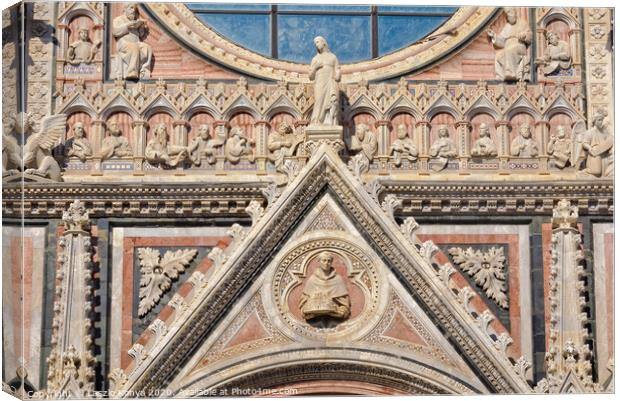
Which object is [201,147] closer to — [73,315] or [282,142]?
[282,142]

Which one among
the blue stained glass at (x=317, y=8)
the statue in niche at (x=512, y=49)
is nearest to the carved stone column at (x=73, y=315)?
the blue stained glass at (x=317, y=8)

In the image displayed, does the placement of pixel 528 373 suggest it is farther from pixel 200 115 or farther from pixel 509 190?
pixel 200 115

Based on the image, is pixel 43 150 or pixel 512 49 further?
pixel 512 49

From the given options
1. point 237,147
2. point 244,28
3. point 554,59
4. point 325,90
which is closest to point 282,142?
point 237,147

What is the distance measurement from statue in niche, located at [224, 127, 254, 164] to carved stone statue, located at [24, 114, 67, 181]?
5.94 ft

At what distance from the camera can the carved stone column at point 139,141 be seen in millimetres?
25578

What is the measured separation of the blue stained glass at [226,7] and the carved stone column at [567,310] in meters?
3.98

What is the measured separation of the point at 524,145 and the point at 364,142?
5.74 feet

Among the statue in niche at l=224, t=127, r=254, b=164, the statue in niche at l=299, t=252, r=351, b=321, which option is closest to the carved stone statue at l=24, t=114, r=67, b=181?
the statue in niche at l=224, t=127, r=254, b=164

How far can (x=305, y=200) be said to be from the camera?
25.3m

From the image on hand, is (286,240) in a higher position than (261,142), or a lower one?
lower

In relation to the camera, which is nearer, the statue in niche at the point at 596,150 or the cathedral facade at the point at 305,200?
the cathedral facade at the point at 305,200

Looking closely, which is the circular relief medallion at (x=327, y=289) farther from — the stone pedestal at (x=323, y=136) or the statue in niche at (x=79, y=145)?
the statue in niche at (x=79, y=145)

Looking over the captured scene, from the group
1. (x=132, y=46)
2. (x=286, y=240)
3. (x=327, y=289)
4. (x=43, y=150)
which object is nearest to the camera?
(x=327, y=289)
